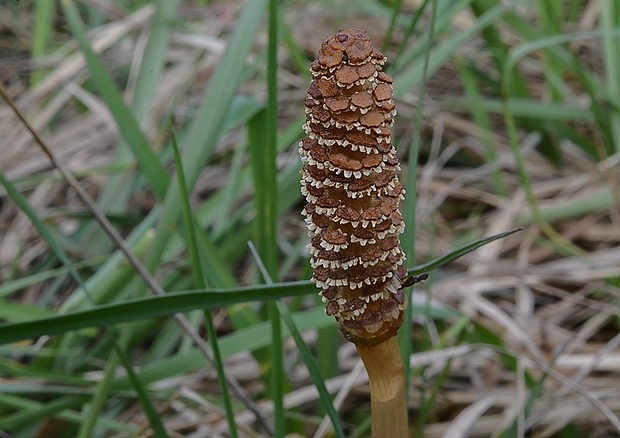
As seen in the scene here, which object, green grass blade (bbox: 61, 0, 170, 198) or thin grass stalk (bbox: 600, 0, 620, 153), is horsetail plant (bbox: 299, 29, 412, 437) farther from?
thin grass stalk (bbox: 600, 0, 620, 153)

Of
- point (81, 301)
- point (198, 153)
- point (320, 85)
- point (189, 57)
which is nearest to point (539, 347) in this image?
point (198, 153)

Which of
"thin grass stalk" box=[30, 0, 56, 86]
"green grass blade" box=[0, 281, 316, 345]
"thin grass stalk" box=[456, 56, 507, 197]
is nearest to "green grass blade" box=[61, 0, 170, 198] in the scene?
"green grass blade" box=[0, 281, 316, 345]

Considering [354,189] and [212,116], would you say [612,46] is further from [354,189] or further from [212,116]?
[354,189]

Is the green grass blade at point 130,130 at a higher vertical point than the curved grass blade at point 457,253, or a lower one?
higher

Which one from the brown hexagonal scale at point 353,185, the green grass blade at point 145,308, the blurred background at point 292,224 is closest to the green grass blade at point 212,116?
the blurred background at point 292,224

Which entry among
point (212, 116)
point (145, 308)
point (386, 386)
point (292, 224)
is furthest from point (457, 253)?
point (292, 224)

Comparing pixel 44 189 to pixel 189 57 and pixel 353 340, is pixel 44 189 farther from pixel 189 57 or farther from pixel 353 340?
pixel 353 340

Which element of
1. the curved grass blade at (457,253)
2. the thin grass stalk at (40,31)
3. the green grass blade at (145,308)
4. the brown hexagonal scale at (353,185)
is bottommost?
the green grass blade at (145,308)

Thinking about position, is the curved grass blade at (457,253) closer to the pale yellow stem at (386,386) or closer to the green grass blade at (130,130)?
the pale yellow stem at (386,386)
